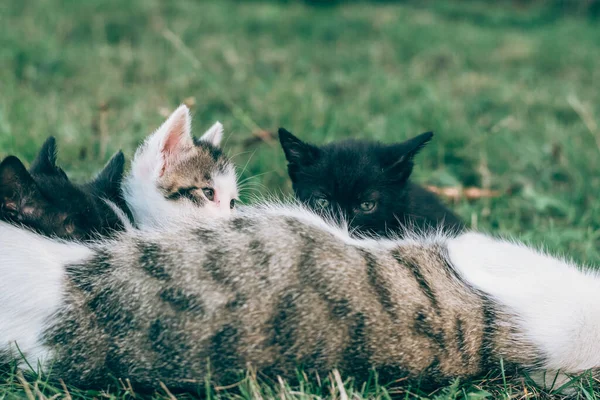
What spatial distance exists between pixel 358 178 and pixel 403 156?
0.26m

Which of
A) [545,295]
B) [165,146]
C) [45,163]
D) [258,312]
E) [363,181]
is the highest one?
[45,163]

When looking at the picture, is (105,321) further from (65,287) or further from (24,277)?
(24,277)

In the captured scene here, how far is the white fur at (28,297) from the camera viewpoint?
2.06 m

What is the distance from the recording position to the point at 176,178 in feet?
10.3

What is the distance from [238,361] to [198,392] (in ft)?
0.61

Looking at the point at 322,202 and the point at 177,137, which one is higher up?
the point at 177,137

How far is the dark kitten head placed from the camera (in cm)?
339

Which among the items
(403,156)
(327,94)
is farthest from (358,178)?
(327,94)

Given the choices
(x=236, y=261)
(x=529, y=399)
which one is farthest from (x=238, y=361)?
(x=529, y=399)

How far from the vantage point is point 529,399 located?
92.0 inches

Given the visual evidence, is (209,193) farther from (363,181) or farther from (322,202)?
(363,181)

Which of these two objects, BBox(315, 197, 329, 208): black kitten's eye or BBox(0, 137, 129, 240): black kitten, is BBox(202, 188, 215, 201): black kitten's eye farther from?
BBox(315, 197, 329, 208): black kitten's eye

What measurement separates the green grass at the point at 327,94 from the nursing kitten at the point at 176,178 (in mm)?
718

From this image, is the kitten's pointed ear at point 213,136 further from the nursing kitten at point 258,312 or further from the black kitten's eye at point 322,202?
the nursing kitten at point 258,312
